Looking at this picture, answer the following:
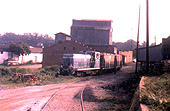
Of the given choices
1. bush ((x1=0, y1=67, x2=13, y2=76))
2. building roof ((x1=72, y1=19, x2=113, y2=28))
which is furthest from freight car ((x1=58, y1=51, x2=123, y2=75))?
building roof ((x1=72, y1=19, x2=113, y2=28))

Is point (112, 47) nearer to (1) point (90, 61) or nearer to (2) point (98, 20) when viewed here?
(2) point (98, 20)

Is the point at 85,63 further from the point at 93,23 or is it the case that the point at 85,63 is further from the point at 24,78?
the point at 93,23

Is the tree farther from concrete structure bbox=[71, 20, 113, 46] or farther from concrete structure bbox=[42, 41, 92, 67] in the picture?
concrete structure bbox=[71, 20, 113, 46]

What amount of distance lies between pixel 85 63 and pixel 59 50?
18.3 meters

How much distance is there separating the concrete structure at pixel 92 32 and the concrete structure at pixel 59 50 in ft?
44.9

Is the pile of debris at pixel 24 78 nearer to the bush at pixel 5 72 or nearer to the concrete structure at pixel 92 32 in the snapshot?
the bush at pixel 5 72

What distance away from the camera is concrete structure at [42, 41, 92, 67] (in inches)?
1495

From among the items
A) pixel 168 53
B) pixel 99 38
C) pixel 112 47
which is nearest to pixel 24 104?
pixel 168 53

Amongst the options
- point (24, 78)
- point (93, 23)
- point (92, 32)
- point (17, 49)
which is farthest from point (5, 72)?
point (93, 23)

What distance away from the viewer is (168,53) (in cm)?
2091

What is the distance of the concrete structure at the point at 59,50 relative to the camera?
3797cm

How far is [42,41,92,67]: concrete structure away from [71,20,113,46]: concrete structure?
13696mm

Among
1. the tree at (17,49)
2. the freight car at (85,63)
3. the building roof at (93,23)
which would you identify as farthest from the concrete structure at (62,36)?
the freight car at (85,63)

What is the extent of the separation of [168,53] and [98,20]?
34.8 meters
